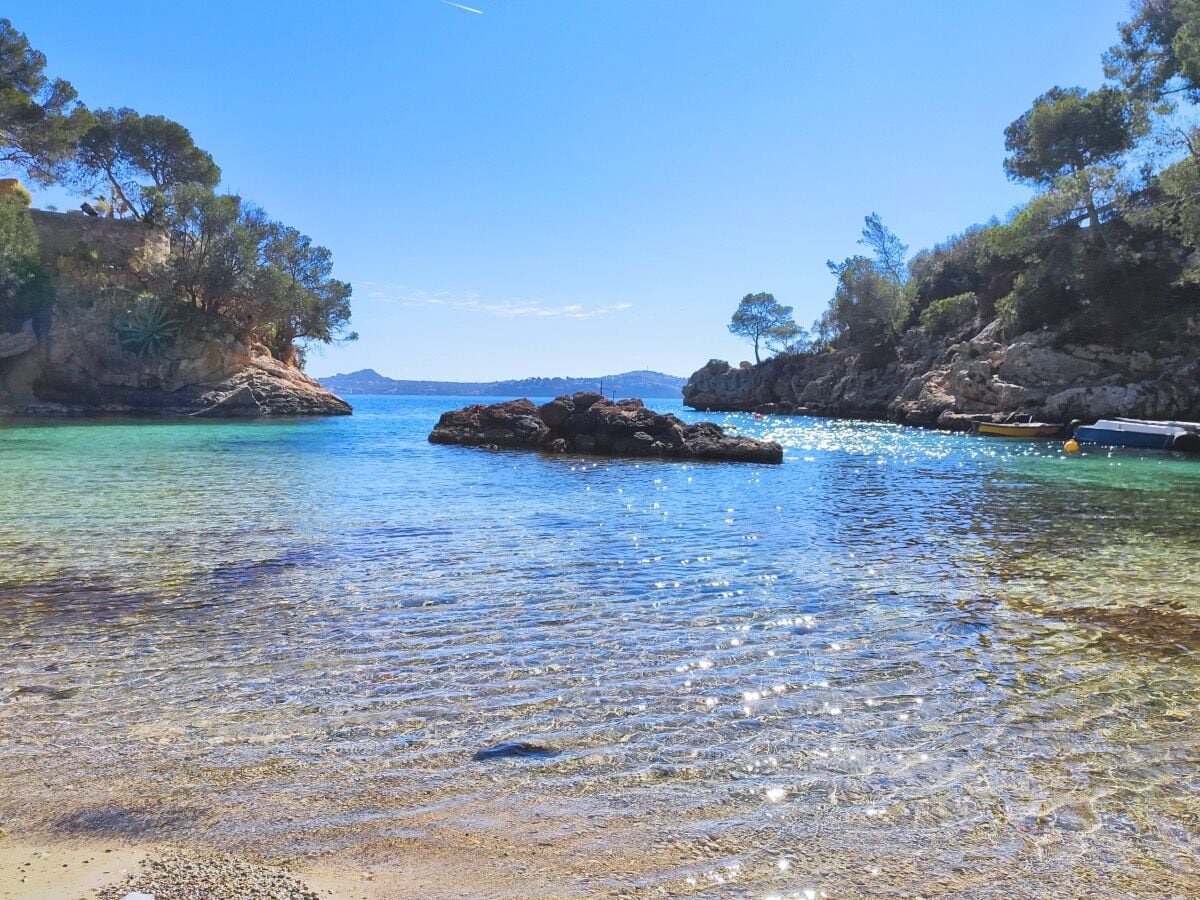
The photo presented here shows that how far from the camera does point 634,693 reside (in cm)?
556

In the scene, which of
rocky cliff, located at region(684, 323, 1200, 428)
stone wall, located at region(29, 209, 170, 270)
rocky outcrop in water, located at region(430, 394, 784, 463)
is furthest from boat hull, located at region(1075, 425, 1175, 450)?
stone wall, located at region(29, 209, 170, 270)

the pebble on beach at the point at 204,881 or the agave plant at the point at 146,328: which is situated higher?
the agave plant at the point at 146,328

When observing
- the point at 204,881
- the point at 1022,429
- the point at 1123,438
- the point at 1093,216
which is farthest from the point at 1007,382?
the point at 204,881

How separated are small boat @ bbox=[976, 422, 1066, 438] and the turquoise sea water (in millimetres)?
33262

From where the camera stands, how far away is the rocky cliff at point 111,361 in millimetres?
52344

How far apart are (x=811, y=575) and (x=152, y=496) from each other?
46.8 ft

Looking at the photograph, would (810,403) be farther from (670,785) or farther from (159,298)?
(670,785)

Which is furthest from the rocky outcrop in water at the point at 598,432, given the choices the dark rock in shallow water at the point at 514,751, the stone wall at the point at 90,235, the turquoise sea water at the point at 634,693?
the stone wall at the point at 90,235

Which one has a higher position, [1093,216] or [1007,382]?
[1093,216]

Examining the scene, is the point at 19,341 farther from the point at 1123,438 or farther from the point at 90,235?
the point at 1123,438

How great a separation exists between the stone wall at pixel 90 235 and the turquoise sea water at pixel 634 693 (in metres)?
55.8

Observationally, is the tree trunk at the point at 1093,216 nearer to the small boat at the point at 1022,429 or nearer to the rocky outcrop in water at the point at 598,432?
the small boat at the point at 1022,429

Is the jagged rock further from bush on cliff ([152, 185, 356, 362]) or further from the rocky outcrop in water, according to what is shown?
the rocky outcrop in water

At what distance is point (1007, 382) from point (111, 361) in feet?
221
